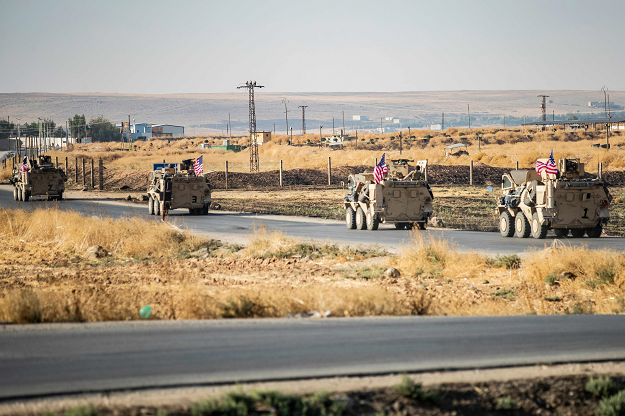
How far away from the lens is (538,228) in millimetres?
21625

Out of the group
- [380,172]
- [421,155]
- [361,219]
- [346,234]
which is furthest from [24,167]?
[421,155]

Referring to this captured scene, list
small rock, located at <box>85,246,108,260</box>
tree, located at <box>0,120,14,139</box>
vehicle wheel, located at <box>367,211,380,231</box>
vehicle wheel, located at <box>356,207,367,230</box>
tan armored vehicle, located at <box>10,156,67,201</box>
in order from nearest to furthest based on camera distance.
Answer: small rock, located at <box>85,246,108,260</box> → vehicle wheel, located at <box>367,211,380,231</box> → vehicle wheel, located at <box>356,207,367,230</box> → tan armored vehicle, located at <box>10,156,67,201</box> → tree, located at <box>0,120,14,139</box>

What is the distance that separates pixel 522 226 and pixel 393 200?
15.3 feet

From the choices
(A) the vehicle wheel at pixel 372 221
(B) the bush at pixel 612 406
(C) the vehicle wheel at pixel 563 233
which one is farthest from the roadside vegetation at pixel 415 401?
(A) the vehicle wheel at pixel 372 221

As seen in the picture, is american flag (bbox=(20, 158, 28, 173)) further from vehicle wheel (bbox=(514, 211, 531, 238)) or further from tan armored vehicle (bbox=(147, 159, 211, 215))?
vehicle wheel (bbox=(514, 211, 531, 238))

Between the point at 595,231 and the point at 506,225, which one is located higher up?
the point at 506,225

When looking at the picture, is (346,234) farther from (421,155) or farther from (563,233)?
(421,155)

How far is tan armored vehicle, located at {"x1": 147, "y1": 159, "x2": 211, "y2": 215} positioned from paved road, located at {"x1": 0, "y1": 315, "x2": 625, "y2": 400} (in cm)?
2403

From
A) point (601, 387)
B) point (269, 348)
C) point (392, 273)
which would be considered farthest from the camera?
point (392, 273)

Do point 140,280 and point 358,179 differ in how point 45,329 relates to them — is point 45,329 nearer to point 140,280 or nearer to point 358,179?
point 140,280

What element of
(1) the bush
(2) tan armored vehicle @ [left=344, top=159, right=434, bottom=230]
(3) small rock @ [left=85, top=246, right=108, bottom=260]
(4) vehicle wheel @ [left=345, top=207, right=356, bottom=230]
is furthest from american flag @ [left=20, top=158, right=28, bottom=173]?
(1) the bush

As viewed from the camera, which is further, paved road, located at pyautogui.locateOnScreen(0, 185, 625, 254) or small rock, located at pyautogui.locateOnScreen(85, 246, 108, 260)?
small rock, located at pyautogui.locateOnScreen(85, 246, 108, 260)

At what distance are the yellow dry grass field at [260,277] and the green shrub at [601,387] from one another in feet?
13.6

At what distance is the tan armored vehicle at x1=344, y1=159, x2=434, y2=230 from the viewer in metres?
24.6
